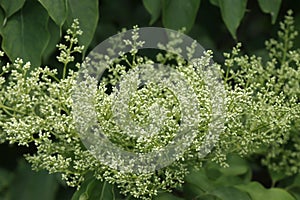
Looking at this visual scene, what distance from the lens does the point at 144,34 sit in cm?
178

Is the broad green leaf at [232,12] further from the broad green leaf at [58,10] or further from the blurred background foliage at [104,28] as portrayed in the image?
the broad green leaf at [58,10]

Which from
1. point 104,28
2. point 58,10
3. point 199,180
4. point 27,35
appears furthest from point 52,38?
point 199,180

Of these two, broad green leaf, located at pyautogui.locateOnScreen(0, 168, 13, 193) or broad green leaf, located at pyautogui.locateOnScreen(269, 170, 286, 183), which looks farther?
broad green leaf, located at pyautogui.locateOnScreen(0, 168, 13, 193)

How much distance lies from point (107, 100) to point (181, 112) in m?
0.14

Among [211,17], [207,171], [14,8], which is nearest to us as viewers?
[14,8]

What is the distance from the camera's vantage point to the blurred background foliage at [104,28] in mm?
1607

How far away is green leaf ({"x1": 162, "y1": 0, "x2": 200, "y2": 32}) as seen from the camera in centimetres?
174

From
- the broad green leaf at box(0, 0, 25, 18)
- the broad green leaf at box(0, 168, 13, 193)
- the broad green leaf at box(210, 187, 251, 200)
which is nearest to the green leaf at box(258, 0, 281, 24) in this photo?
the broad green leaf at box(210, 187, 251, 200)

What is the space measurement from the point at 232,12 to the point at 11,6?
535mm

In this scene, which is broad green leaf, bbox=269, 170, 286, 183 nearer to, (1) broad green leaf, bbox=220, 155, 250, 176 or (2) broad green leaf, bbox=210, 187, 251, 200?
(1) broad green leaf, bbox=220, 155, 250, 176

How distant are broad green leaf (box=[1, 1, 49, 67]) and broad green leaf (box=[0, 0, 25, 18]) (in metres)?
0.05

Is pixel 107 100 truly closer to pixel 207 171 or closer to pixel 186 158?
pixel 186 158

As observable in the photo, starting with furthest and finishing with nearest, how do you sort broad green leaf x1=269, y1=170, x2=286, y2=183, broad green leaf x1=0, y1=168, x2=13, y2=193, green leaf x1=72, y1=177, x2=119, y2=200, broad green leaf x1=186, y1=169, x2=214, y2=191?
1. broad green leaf x1=0, y1=168, x2=13, y2=193
2. broad green leaf x1=269, y1=170, x2=286, y2=183
3. broad green leaf x1=186, y1=169, x2=214, y2=191
4. green leaf x1=72, y1=177, x2=119, y2=200

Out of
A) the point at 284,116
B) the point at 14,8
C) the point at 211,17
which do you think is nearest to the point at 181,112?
the point at 284,116
